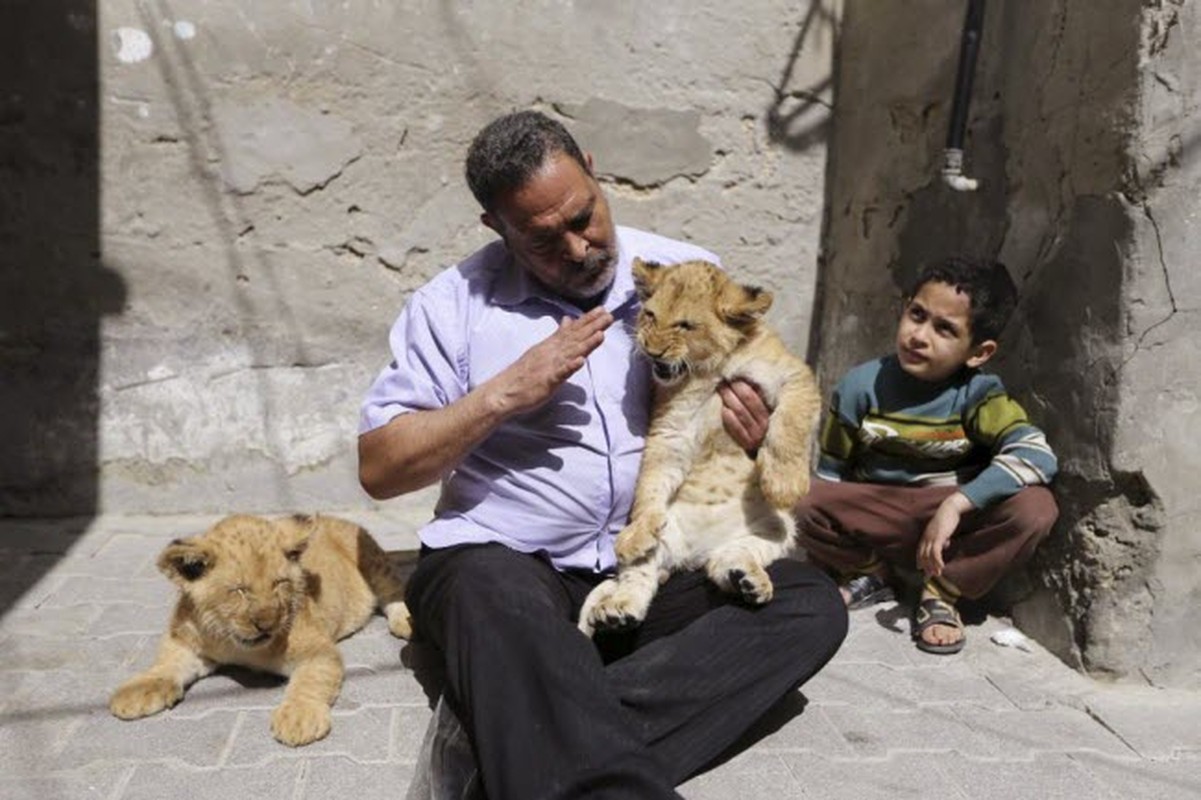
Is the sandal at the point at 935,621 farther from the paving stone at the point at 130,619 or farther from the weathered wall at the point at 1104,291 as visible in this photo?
the paving stone at the point at 130,619

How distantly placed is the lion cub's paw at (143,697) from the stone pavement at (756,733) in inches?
1.2

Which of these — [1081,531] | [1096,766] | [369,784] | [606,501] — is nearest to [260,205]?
[606,501]

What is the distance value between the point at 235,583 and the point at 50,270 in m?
2.40

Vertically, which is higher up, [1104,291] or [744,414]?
[1104,291]

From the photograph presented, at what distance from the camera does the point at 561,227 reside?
269 cm

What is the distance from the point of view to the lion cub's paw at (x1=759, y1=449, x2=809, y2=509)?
2773 mm

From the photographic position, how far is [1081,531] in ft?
10.5

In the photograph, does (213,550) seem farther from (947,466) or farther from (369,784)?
(947,466)

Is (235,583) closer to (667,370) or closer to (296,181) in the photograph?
(667,370)

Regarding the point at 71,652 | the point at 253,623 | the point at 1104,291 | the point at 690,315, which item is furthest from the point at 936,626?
the point at 71,652

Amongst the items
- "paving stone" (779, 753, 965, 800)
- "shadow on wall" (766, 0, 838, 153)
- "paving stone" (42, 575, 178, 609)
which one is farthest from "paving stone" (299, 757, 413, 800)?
"shadow on wall" (766, 0, 838, 153)

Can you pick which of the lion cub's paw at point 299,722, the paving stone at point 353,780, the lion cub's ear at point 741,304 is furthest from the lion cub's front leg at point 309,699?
the lion cub's ear at point 741,304

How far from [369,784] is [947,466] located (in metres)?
2.21

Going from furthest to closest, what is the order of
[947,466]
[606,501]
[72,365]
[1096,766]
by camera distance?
1. [72,365]
2. [947,466]
3. [606,501]
4. [1096,766]
